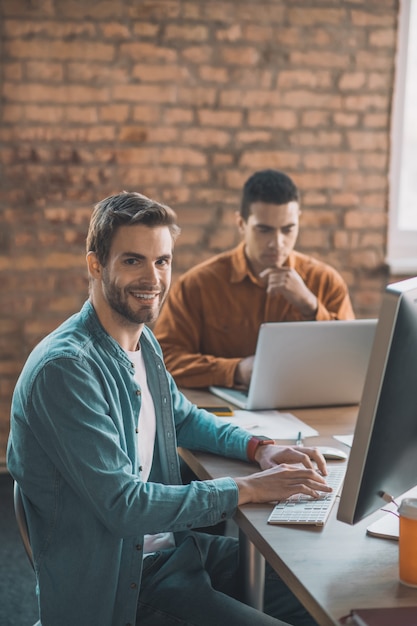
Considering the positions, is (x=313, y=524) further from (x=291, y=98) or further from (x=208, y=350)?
(x=291, y=98)

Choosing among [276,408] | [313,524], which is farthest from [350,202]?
[313,524]

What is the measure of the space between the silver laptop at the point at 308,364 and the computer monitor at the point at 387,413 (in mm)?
892

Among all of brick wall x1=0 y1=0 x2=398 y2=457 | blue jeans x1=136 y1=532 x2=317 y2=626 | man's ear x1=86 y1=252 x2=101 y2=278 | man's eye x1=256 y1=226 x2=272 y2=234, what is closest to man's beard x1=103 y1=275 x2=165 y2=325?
man's ear x1=86 y1=252 x2=101 y2=278

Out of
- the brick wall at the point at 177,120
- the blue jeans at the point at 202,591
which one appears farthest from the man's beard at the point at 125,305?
the brick wall at the point at 177,120

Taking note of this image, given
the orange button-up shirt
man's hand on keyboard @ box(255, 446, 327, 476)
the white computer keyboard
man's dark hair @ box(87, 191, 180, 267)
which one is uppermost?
man's dark hair @ box(87, 191, 180, 267)

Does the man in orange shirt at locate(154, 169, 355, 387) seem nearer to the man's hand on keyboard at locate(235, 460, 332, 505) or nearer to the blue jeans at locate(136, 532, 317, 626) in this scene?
the blue jeans at locate(136, 532, 317, 626)

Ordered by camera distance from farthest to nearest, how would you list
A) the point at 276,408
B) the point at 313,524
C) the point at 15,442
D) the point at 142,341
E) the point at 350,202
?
the point at 350,202, the point at 276,408, the point at 142,341, the point at 15,442, the point at 313,524

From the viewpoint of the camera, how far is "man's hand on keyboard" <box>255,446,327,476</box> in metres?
1.91

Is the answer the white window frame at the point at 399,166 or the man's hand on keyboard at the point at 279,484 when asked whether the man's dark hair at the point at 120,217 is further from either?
the white window frame at the point at 399,166

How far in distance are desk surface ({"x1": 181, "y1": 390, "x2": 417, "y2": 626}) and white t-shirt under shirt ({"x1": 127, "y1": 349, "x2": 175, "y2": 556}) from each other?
0.31 metres

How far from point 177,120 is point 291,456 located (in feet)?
8.02

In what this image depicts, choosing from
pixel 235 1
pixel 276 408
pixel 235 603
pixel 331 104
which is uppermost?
pixel 235 1

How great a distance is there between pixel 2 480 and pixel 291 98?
2.29 metres

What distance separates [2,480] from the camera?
4062 mm
